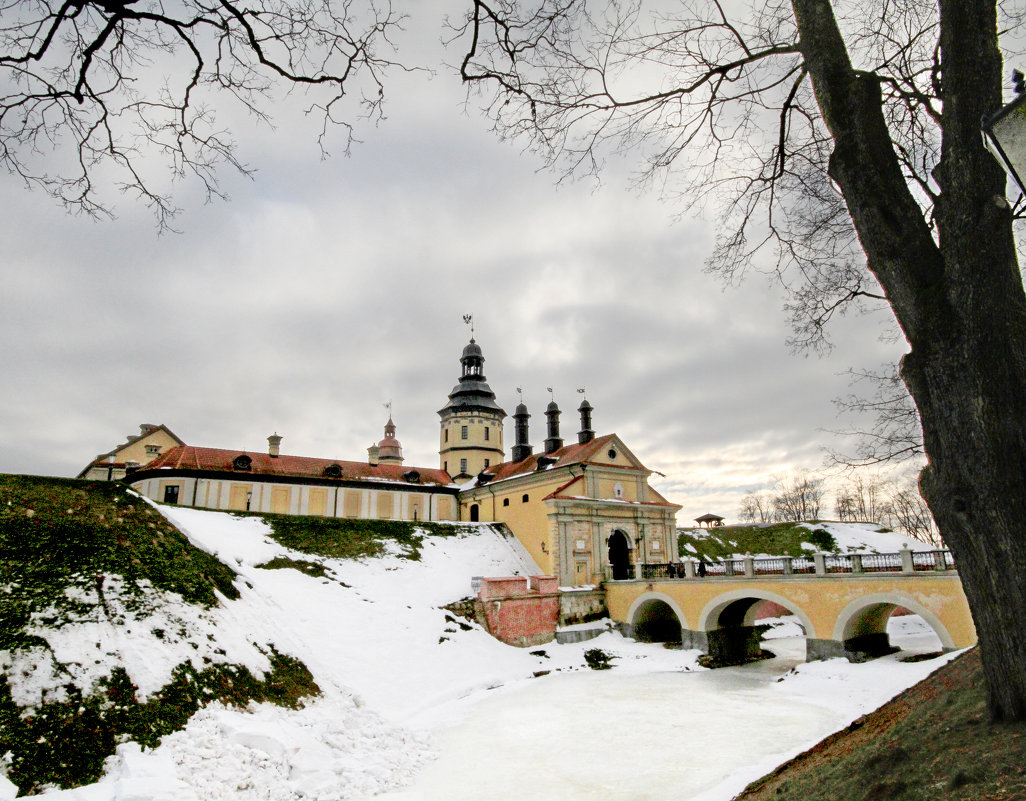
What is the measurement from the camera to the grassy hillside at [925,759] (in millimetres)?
4027

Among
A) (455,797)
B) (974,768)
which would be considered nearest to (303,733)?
(455,797)

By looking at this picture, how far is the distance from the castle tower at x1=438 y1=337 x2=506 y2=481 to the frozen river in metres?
22.4

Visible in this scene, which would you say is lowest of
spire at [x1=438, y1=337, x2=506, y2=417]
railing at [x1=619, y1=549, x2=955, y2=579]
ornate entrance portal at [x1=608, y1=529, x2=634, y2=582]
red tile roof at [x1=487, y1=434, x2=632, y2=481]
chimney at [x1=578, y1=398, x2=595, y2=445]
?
railing at [x1=619, y1=549, x2=955, y2=579]

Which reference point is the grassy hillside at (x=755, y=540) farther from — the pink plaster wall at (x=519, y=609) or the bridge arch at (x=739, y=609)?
the pink plaster wall at (x=519, y=609)

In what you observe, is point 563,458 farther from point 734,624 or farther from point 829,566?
point 829,566

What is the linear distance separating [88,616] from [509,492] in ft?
82.0

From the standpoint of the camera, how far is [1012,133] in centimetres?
406

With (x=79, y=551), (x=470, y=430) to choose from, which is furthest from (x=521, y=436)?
(x=79, y=551)

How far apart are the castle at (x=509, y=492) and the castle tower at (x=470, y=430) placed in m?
1.69

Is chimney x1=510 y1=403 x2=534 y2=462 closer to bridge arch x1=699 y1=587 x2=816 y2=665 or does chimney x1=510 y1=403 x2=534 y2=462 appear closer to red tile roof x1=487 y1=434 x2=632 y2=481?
red tile roof x1=487 y1=434 x2=632 y2=481

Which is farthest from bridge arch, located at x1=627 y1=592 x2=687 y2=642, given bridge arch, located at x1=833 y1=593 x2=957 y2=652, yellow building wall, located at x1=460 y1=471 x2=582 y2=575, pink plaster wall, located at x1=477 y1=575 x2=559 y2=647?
bridge arch, located at x1=833 y1=593 x2=957 y2=652

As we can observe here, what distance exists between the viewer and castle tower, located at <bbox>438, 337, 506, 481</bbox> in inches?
1660

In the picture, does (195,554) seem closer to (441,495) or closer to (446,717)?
(446,717)

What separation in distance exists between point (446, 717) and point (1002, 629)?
13909mm
